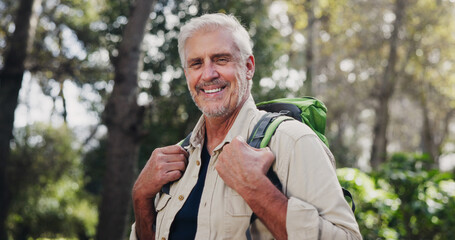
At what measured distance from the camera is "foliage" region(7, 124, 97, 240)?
15.9 meters

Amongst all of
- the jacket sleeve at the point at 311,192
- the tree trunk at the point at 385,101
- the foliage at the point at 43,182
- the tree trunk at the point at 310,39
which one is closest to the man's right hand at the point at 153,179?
A: the jacket sleeve at the point at 311,192

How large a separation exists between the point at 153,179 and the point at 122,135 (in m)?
3.53

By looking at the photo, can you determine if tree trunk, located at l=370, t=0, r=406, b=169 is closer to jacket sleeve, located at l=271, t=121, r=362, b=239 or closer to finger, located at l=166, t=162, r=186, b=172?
finger, located at l=166, t=162, r=186, b=172

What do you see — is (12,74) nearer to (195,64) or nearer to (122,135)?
(122,135)

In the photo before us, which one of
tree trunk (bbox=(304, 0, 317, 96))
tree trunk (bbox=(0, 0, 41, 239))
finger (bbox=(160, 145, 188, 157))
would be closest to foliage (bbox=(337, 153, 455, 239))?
finger (bbox=(160, 145, 188, 157))

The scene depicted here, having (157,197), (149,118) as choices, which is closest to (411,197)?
(157,197)

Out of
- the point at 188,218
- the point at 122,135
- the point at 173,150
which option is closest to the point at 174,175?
the point at 173,150

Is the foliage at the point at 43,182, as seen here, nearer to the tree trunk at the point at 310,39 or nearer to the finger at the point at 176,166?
the tree trunk at the point at 310,39

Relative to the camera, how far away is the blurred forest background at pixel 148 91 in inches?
216

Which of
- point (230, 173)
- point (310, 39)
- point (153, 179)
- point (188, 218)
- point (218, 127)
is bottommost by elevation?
point (188, 218)

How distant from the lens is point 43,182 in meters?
16.5

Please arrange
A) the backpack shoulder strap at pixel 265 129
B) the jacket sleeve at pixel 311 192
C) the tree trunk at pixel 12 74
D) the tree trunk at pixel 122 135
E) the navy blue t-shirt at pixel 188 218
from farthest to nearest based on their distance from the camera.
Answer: the tree trunk at pixel 12 74 < the tree trunk at pixel 122 135 < the navy blue t-shirt at pixel 188 218 < the backpack shoulder strap at pixel 265 129 < the jacket sleeve at pixel 311 192

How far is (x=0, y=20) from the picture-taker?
14359 mm

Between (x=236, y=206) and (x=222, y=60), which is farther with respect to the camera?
(x=222, y=60)
